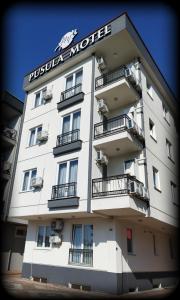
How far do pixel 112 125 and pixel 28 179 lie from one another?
5681mm

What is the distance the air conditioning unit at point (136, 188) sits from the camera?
30.9ft

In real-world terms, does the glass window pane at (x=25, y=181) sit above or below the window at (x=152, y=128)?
below

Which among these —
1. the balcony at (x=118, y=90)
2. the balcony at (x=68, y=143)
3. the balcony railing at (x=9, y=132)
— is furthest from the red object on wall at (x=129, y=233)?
the balcony railing at (x=9, y=132)

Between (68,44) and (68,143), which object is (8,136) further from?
(68,44)

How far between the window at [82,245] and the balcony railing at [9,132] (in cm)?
865

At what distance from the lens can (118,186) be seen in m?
10.2

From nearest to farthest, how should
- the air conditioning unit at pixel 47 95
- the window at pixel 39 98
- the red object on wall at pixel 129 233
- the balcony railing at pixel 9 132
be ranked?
the red object on wall at pixel 129 233, the air conditioning unit at pixel 47 95, the window at pixel 39 98, the balcony railing at pixel 9 132

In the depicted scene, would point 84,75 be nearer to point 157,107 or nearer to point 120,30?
point 120,30

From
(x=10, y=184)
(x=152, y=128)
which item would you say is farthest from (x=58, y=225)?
(x=152, y=128)

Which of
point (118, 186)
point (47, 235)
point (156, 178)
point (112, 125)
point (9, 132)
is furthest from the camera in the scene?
point (9, 132)

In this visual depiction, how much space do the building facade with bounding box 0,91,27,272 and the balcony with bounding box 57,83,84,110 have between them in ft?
10.9

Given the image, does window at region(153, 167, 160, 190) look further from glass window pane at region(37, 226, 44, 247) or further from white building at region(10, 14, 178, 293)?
glass window pane at region(37, 226, 44, 247)

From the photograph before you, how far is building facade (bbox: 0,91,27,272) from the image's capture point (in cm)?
1497

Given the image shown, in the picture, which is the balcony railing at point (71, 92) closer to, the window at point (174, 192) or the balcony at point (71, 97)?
the balcony at point (71, 97)
